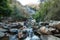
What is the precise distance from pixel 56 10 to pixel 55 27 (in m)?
2.36

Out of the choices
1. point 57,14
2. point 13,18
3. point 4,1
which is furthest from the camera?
point 13,18

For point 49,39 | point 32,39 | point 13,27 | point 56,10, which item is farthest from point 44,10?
point 49,39

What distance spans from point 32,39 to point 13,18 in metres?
5.24

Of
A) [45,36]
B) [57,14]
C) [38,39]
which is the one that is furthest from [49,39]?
[57,14]

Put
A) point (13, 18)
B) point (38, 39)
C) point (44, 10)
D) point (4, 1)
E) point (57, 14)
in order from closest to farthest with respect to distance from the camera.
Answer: point (38, 39) → point (57, 14) → point (44, 10) → point (4, 1) → point (13, 18)

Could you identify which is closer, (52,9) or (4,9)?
(52,9)

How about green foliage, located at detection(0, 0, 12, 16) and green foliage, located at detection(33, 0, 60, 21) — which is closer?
green foliage, located at detection(33, 0, 60, 21)

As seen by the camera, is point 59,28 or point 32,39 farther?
point 32,39

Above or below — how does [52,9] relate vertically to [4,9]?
above

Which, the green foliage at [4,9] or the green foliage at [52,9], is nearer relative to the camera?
the green foliage at [52,9]

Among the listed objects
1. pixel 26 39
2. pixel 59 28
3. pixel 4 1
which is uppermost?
pixel 4 1

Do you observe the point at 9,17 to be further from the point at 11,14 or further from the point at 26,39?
the point at 26,39

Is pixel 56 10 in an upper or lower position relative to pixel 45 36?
upper

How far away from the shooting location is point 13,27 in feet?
30.7
